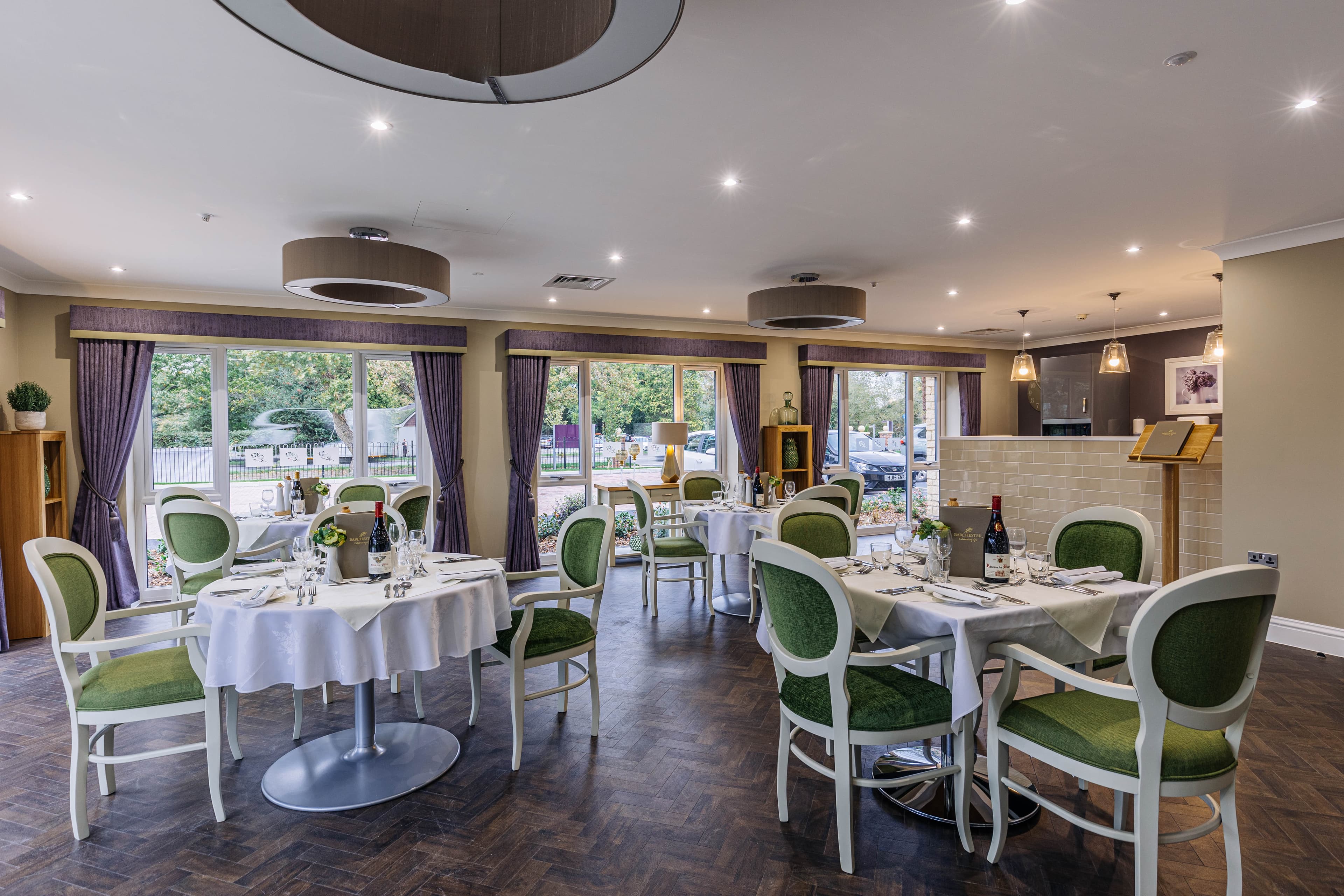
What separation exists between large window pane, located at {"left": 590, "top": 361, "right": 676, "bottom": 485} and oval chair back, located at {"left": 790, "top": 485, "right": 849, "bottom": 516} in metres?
2.73

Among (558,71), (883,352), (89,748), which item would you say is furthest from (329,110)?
(883,352)

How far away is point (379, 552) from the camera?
304 cm

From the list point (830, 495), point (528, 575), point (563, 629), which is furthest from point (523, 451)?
point (563, 629)

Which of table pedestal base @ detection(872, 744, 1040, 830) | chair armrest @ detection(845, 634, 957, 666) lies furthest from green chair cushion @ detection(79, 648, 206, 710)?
table pedestal base @ detection(872, 744, 1040, 830)

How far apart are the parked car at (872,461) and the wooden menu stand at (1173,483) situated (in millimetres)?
4109

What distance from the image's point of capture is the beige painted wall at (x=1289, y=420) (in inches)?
177

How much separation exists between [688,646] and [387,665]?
2.48 meters

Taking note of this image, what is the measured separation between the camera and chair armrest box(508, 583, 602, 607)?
125 inches

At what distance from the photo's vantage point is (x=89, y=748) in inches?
104

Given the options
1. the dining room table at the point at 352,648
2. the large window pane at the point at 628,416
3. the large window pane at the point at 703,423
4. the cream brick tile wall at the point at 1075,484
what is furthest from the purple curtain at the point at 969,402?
the dining room table at the point at 352,648

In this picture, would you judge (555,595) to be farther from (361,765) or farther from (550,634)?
(361,765)

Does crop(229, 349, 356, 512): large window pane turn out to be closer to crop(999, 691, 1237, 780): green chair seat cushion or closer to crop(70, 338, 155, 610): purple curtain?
crop(70, 338, 155, 610): purple curtain

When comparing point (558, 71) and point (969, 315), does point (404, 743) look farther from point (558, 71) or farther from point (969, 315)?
point (969, 315)

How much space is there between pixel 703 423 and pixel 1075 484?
4080 millimetres
